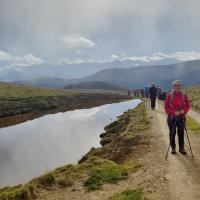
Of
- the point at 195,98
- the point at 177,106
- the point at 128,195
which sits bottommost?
the point at 128,195

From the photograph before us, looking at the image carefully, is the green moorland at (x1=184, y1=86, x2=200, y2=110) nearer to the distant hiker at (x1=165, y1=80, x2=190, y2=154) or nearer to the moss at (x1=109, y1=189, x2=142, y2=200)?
the distant hiker at (x1=165, y1=80, x2=190, y2=154)

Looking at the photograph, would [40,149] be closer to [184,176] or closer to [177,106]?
[177,106]

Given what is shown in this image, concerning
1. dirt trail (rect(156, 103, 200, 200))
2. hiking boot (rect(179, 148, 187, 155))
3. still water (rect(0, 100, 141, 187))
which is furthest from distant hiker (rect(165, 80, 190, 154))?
still water (rect(0, 100, 141, 187))

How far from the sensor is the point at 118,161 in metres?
23.3

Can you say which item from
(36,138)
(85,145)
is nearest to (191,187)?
(85,145)

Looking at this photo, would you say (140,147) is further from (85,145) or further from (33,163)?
(85,145)

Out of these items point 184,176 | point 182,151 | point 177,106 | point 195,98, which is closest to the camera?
point 184,176

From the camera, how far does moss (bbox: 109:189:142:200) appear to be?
13844mm

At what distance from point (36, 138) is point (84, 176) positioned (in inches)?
1174

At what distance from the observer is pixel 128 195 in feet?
46.4

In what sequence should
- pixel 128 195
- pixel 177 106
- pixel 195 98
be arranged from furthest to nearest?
pixel 195 98 < pixel 177 106 < pixel 128 195

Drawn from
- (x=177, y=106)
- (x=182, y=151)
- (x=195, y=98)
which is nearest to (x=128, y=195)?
(x=182, y=151)

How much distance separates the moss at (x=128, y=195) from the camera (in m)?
13.8

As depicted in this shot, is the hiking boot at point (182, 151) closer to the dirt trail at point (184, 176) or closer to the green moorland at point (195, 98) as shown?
the dirt trail at point (184, 176)
